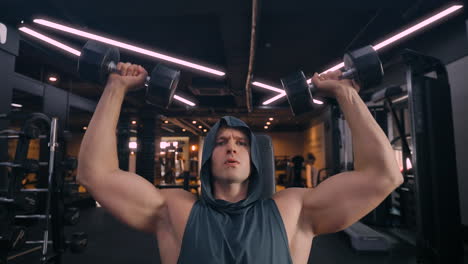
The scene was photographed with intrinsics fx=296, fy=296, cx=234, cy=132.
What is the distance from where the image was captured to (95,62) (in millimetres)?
1043

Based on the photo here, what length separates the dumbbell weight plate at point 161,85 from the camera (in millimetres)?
1085

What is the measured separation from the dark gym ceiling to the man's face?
1556 mm

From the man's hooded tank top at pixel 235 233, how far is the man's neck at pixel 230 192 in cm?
5

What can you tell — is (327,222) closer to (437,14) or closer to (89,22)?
(437,14)

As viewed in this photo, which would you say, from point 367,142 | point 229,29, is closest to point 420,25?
point 229,29

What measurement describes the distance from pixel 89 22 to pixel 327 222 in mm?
3514

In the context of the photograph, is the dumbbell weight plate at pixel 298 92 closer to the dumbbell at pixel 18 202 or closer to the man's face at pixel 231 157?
the man's face at pixel 231 157

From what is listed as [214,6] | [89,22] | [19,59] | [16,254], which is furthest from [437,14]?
[19,59]

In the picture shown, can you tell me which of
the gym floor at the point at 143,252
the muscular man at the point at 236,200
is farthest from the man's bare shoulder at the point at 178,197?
the gym floor at the point at 143,252

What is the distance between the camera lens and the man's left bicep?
2.92 ft

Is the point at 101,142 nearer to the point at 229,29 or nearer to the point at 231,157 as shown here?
the point at 231,157

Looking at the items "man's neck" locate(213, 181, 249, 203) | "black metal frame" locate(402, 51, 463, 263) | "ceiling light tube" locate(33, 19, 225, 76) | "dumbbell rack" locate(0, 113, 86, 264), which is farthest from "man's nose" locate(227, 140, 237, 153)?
"ceiling light tube" locate(33, 19, 225, 76)

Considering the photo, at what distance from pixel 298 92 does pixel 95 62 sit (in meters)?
0.73

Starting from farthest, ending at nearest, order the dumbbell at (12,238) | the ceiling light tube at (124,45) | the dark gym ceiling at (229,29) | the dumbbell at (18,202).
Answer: the ceiling light tube at (124,45) → the dark gym ceiling at (229,29) → the dumbbell at (18,202) → the dumbbell at (12,238)
